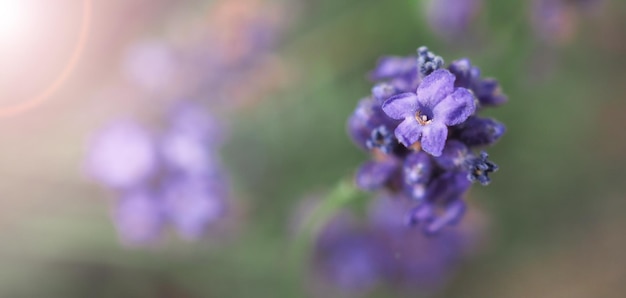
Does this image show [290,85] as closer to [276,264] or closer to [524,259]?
[276,264]

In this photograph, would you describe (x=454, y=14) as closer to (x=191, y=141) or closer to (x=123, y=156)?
(x=191, y=141)

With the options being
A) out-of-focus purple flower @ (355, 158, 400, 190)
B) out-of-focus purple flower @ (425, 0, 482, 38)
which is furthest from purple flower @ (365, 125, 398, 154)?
out-of-focus purple flower @ (425, 0, 482, 38)

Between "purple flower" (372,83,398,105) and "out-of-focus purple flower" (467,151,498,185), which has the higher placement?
"purple flower" (372,83,398,105)

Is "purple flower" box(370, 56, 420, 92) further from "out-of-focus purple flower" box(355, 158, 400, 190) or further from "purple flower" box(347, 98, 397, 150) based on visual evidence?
"out-of-focus purple flower" box(355, 158, 400, 190)

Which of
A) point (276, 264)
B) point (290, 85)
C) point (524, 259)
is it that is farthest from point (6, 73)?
point (524, 259)

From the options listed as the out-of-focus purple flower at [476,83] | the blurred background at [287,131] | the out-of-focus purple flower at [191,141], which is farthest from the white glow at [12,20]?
the out-of-focus purple flower at [476,83]
